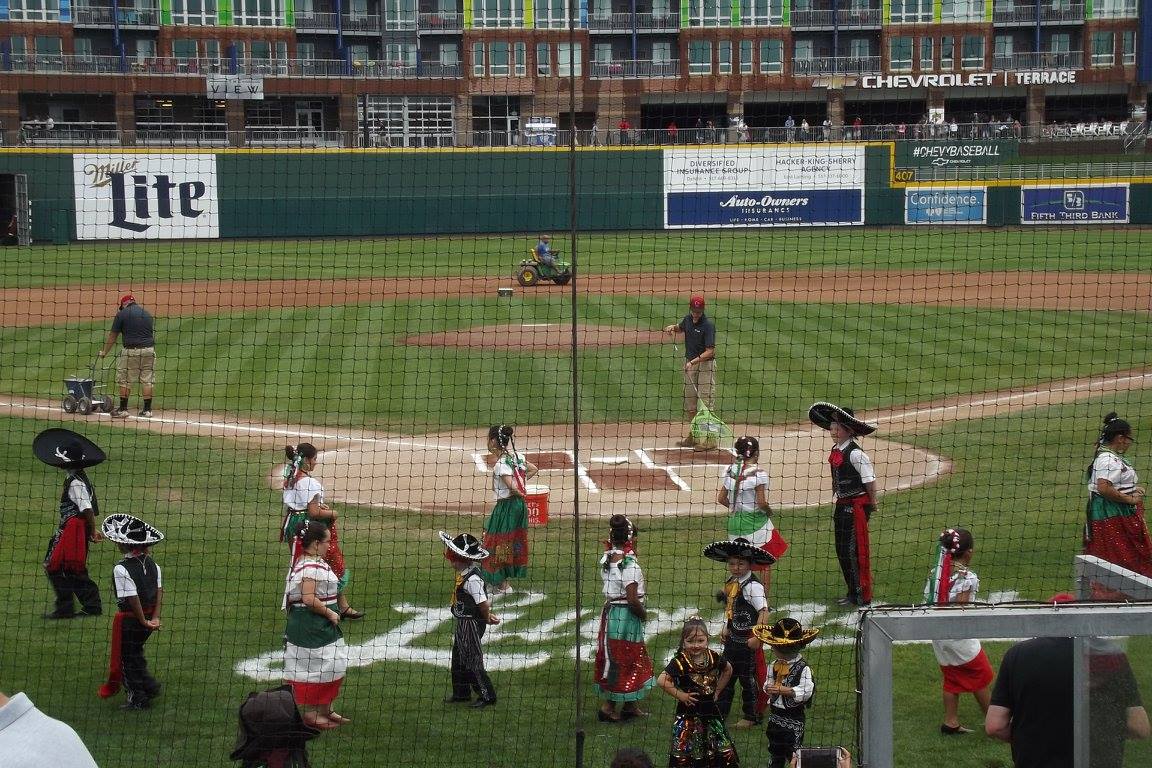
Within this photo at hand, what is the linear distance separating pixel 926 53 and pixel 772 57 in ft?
25.6

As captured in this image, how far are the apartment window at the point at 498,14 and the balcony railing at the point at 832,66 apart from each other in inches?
481

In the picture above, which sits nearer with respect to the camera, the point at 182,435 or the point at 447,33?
the point at 182,435

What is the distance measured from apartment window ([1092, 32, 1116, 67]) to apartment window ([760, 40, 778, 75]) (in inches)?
544

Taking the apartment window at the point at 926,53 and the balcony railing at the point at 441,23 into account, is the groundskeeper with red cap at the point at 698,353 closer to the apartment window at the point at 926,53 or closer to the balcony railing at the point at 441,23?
the balcony railing at the point at 441,23

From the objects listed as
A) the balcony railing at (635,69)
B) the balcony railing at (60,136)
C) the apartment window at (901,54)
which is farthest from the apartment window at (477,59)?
the apartment window at (901,54)

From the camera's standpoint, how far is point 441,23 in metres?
53.7

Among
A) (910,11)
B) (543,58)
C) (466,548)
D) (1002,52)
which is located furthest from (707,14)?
(466,548)

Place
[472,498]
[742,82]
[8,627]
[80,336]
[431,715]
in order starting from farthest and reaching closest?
[742,82] < [80,336] < [472,498] < [8,627] < [431,715]

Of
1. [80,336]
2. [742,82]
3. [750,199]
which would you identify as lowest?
[80,336]

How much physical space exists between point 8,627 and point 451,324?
17.9 metres

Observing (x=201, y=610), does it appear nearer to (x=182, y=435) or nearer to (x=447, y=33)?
(x=182, y=435)

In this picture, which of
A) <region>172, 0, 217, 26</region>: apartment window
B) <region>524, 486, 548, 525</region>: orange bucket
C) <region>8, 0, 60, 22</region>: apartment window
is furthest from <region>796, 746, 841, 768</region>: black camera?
<region>8, 0, 60, 22</region>: apartment window

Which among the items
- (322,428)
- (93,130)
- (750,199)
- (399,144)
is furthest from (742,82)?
(322,428)

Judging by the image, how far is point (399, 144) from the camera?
44750 millimetres
